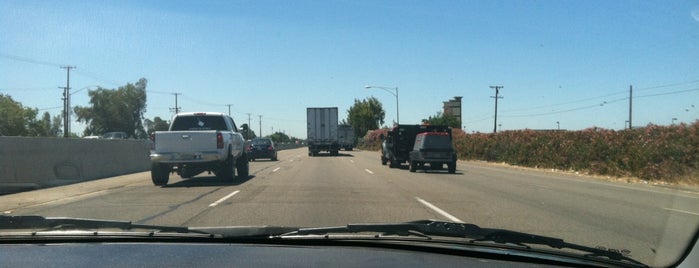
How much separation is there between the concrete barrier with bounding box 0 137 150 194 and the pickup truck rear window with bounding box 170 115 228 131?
3.72 meters

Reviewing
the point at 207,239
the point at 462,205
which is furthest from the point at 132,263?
the point at 462,205

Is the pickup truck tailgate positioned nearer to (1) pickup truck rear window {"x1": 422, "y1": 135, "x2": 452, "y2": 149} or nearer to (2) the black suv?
(2) the black suv

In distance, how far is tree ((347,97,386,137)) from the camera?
108m

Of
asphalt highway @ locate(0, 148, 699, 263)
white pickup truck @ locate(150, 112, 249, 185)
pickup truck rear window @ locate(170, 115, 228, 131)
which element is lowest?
asphalt highway @ locate(0, 148, 699, 263)

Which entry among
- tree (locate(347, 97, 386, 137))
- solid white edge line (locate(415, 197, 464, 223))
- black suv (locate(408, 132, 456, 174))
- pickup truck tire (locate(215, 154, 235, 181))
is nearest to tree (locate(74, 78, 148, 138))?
tree (locate(347, 97, 386, 137))

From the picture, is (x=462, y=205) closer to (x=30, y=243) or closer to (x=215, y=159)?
(x=215, y=159)

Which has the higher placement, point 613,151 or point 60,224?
point 613,151

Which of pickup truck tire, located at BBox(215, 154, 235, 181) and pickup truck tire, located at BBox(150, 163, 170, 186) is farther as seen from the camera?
pickup truck tire, located at BBox(215, 154, 235, 181)

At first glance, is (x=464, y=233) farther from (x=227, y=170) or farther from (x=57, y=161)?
(x=57, y=161)

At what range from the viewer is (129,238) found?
4855 mm

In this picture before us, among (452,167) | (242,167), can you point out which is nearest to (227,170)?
(242,167)

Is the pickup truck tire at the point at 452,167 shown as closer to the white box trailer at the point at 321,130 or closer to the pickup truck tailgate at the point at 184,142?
the pickup truck tailgate at the point at 184,142

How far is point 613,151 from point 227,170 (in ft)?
56.1

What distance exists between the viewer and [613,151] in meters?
27.3
